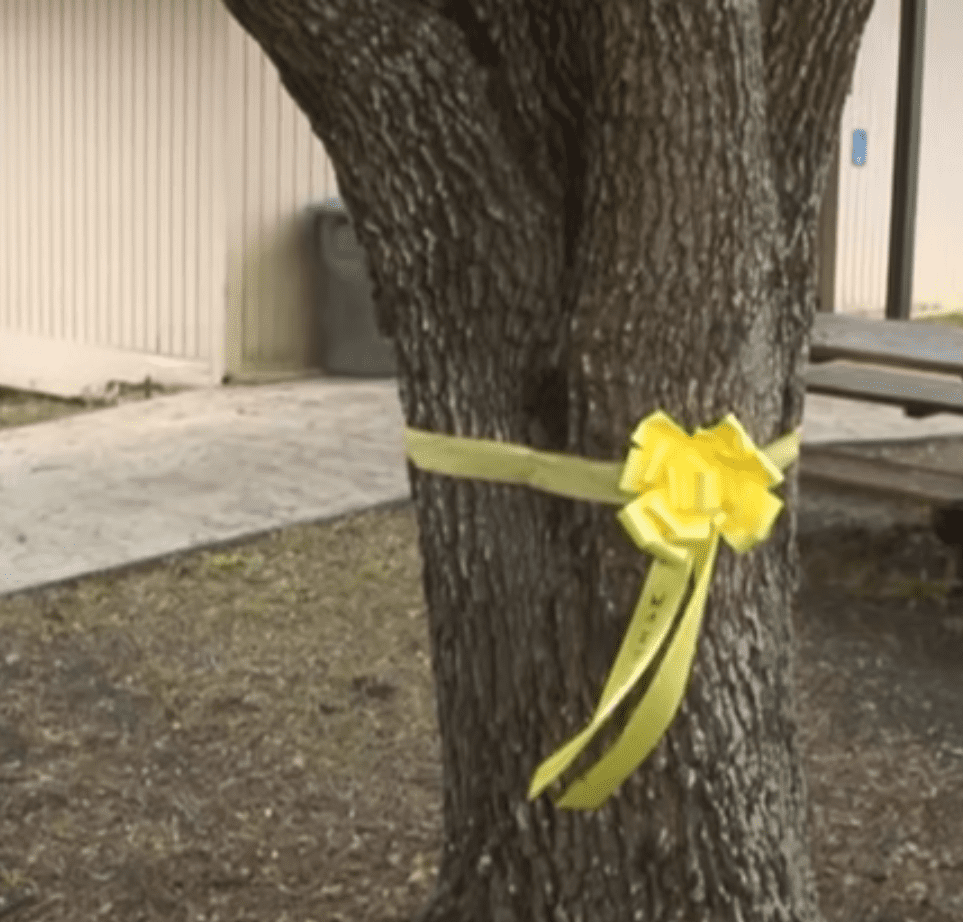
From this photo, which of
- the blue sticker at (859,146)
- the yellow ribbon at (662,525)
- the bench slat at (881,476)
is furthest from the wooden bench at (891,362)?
the blue sticker at (859,146)

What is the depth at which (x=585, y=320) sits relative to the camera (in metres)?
3.73

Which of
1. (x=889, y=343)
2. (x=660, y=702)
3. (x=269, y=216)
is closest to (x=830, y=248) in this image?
(x=269, y=216)

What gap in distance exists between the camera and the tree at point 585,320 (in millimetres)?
3697

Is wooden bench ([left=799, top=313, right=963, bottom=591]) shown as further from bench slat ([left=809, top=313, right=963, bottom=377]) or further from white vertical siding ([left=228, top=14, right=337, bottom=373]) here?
white vertical siding ([left=228, top=14, right=337, bottom=373])

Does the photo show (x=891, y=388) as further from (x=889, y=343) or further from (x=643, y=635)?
(x=643, y=635)

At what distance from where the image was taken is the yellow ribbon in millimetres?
3658

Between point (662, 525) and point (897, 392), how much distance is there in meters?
3.79

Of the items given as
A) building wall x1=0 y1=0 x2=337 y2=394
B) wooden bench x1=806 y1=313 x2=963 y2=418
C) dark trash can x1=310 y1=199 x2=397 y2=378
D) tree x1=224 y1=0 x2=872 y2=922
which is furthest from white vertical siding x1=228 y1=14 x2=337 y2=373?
tree x1=224 y1=0 x2=872 y2=922

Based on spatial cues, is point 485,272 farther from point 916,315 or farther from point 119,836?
point 916,315

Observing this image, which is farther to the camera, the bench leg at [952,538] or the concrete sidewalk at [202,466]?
the concrete sidewalk at [202,466]

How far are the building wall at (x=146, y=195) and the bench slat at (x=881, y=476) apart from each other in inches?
183

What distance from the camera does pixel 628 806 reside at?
12.8ft

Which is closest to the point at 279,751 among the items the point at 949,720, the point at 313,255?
the point at 949,720

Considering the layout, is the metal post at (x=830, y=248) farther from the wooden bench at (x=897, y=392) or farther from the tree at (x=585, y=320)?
the tree at (x=585, y=320)
